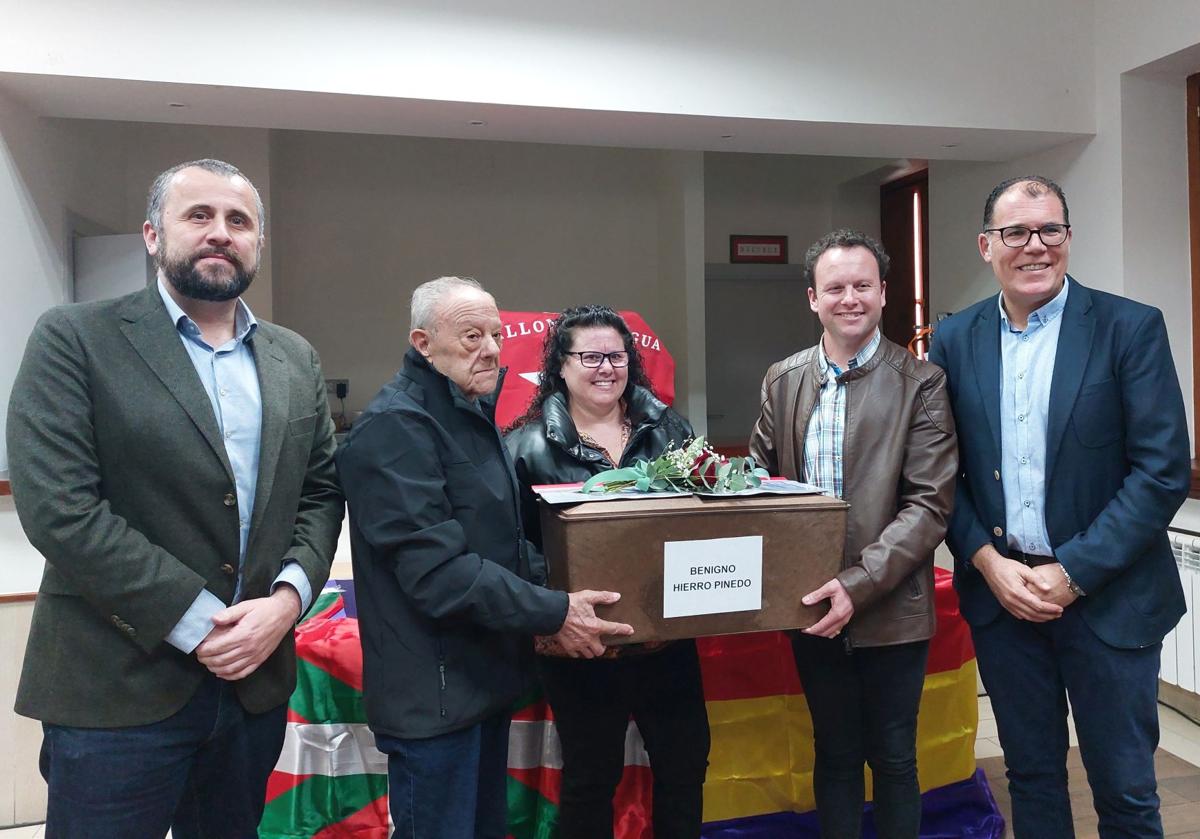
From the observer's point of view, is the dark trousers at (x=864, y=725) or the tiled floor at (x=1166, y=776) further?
the tiled floor at (x=1166, y=776)

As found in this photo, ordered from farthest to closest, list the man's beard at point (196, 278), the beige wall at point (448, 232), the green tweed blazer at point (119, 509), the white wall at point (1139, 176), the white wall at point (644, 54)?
the beige wall at point (448, 232) → the white wall at point (1139, 176) → the white wall at point (644, 54) → the man's beard at point (196, 278) → the green tweed blazer at point (119, 509)

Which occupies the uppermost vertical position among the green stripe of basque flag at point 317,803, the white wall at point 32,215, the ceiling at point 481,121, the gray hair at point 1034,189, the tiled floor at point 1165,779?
the ceiling at point 481,121

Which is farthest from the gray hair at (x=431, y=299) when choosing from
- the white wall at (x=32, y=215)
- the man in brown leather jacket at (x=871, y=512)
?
the white wall at (x=32, y=215)

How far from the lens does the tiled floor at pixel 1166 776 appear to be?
2.40m

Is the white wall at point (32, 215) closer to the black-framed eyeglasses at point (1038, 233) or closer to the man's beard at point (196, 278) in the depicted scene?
the man's beard at point (196, 278)

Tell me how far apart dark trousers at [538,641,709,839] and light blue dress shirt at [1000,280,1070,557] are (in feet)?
2.30

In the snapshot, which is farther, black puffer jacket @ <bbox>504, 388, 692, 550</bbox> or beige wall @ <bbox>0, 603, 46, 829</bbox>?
beige wall @ <bbox>0, 603, 46, 829</bbox>

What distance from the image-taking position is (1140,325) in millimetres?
1592

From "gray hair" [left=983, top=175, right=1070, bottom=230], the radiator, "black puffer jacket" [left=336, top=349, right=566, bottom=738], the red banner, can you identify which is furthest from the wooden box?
the radiator

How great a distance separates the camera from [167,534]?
128cm

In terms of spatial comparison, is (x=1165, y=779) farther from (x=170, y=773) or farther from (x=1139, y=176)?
(x=170, y=773)

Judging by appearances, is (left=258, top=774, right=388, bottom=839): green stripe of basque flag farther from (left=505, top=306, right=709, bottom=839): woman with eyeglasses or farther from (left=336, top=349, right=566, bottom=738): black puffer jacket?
(left=336, top=349, right=566, bottom=738): black puffer jacket

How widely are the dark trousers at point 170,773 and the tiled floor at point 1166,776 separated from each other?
79.3 inches

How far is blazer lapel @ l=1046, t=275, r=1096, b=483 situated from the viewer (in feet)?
5.23
